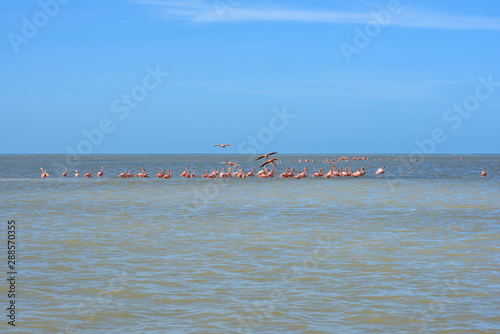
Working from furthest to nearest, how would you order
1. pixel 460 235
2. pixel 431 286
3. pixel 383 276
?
pixel 460 235
pixel 383 276
pixel 431 286

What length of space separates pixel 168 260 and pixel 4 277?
3533 millimetres

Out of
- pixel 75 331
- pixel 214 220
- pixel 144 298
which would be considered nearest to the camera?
pixel 75 331

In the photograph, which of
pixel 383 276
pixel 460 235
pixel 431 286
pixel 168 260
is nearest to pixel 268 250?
pixel 168 260

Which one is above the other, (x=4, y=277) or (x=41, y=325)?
(x=4, y=277)

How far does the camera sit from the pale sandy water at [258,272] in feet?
29.9

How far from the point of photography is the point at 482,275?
11789 millimetres

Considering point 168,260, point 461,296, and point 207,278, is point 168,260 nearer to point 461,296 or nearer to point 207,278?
point 207,278

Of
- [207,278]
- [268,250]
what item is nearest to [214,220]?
[268,250]

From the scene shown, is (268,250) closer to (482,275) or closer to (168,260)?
(168,260)

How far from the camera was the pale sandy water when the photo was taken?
29.9ft

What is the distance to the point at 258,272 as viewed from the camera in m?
12.2

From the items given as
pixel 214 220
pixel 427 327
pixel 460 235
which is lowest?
pixel 427 327

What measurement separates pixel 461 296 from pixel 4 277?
8801 mm

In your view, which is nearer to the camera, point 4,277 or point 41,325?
point 41,325
